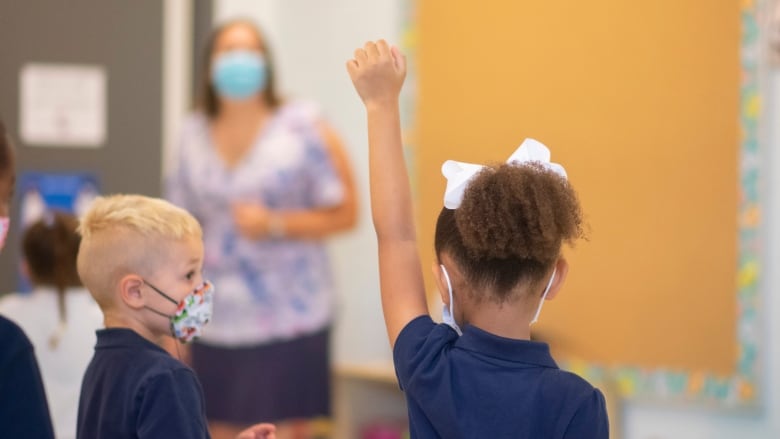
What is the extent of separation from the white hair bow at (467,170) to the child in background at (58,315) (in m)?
1.29

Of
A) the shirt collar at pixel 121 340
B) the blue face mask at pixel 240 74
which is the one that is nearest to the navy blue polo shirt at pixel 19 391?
the shirt collar at pixel 121 340

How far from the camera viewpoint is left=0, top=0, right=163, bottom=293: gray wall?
4188mm

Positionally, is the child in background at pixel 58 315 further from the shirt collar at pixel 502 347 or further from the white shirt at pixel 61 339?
the shirt collar at pixel 502 347

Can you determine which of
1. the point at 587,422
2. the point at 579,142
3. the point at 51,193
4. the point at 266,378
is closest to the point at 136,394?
the point at 587,422

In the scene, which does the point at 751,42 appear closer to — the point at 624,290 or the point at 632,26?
the point at 632,26

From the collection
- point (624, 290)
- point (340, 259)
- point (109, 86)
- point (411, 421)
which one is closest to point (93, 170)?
point (109, 86)

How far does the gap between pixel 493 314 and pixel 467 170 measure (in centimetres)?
21

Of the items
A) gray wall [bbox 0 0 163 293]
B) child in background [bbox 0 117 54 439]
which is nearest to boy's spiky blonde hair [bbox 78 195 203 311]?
child in background [bbox 0 117 54 439]

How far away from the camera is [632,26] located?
12.6 ft

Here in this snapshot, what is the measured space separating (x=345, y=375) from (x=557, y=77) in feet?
5.02

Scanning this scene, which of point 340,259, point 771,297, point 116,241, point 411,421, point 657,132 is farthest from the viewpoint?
point 340,259

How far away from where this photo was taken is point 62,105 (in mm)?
4312

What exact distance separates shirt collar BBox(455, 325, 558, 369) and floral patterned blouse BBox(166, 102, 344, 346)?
2271mm

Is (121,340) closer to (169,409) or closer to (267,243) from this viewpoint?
(169,409)
